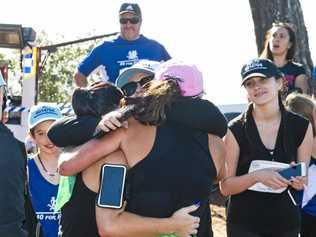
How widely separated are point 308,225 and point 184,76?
235cm

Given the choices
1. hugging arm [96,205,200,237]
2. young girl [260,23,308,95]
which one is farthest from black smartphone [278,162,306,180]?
young girl [260,23,308,95]

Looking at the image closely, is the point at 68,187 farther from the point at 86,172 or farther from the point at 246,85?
the point at 246,85

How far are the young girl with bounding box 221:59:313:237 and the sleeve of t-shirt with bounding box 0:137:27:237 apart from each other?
160 cm

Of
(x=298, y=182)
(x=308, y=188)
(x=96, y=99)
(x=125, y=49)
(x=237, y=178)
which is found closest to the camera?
(x=96, y=99)

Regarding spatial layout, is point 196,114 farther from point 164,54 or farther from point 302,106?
point 164,54

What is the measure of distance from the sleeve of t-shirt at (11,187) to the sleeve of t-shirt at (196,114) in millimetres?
695

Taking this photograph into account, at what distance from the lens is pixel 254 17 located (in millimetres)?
7234

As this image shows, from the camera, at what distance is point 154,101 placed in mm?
2680

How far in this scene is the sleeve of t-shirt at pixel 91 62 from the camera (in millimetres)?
5926

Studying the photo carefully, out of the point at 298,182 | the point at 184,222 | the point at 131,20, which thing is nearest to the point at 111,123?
the point at 184,222

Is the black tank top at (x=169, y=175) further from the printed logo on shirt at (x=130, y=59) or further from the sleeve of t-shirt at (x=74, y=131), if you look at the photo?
the printed logo on shirt at (x=130, y=59)

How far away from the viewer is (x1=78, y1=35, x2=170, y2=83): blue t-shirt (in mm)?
5832

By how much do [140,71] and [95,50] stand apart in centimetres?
287

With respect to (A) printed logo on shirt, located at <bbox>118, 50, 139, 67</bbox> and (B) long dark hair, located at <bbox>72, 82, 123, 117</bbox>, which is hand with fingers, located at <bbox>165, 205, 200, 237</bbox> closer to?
(B) long dark hair, located at <bbox>72, 82, 123, 117</bbox>
